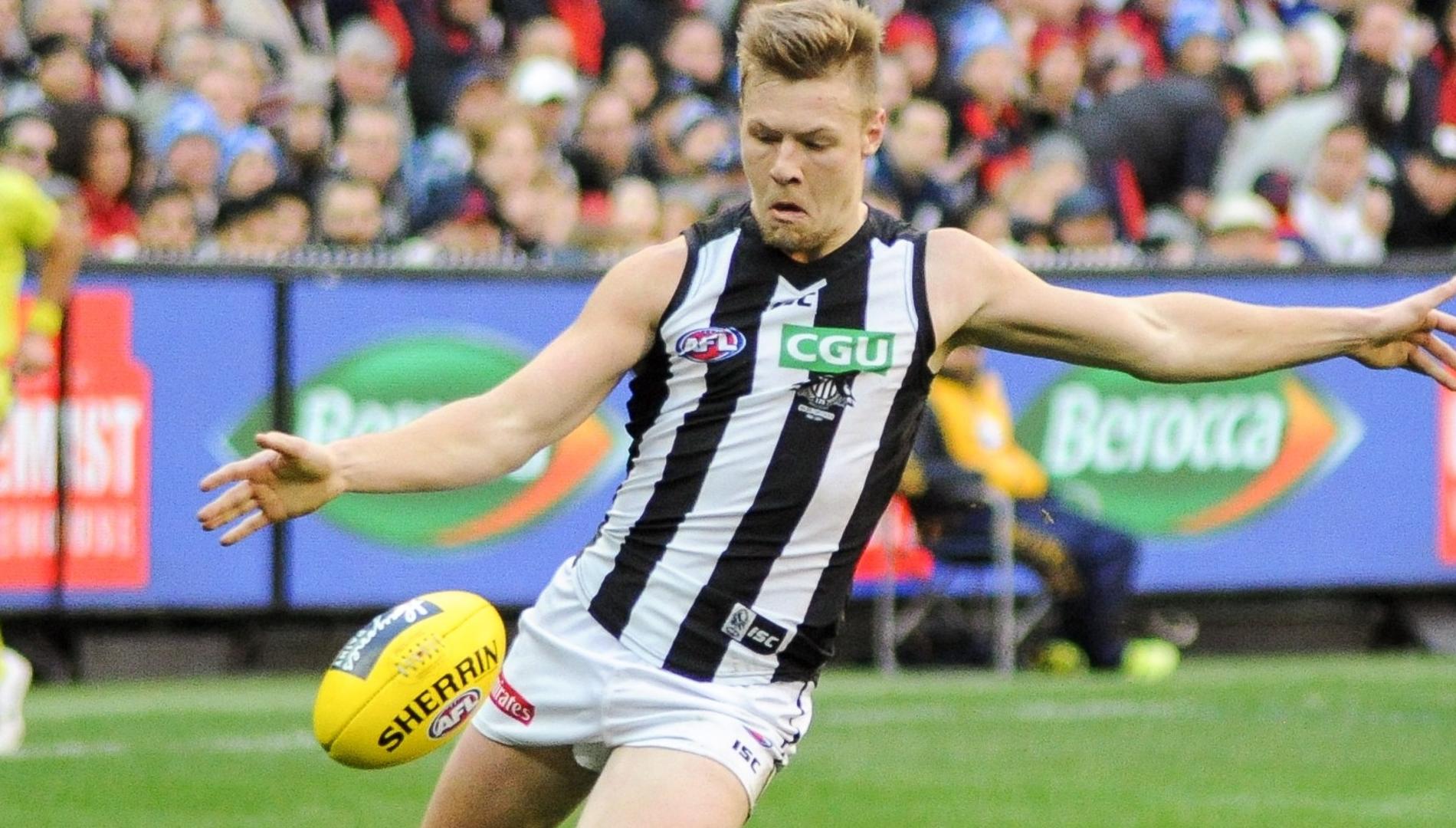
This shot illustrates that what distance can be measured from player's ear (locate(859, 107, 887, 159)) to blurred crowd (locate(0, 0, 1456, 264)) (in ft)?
25.3

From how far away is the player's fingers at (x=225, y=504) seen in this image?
4.46 m

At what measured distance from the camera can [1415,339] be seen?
542cm

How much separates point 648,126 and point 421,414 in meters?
3.83

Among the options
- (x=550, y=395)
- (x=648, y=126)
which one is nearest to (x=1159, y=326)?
(x=550, y=395)

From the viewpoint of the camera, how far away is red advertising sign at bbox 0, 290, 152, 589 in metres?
11.8

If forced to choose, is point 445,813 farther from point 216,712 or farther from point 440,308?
point 440,308

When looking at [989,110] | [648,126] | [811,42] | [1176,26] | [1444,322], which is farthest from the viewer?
[1176,26]

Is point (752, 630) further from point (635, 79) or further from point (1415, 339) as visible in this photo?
point (635, 79)

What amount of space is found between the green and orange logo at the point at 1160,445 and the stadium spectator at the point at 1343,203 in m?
2.14

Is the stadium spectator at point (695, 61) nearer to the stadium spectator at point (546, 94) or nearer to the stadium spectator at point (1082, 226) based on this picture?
the stadium spectator at point (546, 94)

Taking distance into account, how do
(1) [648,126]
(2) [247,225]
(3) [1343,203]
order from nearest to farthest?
(2) [247,225] → (3) [1343,203] → (1) [648,126]

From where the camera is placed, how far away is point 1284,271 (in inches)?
524

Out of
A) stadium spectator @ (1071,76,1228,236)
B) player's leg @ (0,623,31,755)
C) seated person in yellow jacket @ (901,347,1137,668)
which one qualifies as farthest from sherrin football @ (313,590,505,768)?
stadium spectator @ (1071,76,1228,236)

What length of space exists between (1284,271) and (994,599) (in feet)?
7.88
